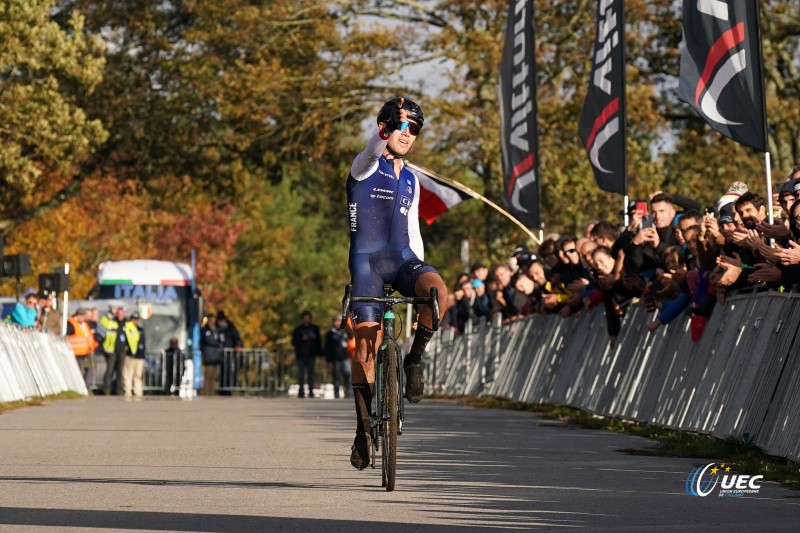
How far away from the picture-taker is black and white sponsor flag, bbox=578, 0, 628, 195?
72.6ft

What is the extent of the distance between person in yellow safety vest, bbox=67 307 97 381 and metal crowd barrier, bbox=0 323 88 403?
1267 mm

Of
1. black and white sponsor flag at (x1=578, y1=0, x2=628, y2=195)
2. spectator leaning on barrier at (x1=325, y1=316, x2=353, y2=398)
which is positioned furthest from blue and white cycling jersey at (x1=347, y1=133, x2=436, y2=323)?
spectator leaning on barrier at (x1=325, y1=316, x2=353, y2=398)

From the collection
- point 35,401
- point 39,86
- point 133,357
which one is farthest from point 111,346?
point 35,401

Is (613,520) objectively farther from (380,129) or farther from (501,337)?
(501,337)

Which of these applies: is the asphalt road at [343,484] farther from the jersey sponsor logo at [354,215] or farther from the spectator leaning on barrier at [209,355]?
the spectator leaning on barrier at [209,355]

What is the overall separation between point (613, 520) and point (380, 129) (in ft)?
9.65

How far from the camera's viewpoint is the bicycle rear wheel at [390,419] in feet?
34.0

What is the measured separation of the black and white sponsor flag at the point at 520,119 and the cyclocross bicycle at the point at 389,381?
49.3 feet

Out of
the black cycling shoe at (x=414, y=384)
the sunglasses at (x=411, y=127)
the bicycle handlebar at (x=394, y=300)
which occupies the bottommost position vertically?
the black cycling shoe at (x=414, y=384)

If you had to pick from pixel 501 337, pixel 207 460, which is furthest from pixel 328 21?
pixel 207 460

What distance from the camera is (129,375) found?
38.8 m

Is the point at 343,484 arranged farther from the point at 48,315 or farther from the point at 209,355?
the point at 209,355

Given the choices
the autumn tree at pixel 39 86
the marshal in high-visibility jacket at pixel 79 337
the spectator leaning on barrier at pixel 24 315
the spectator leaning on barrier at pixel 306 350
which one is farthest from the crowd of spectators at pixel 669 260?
the spectator leaning on barrier at pixel 306 350

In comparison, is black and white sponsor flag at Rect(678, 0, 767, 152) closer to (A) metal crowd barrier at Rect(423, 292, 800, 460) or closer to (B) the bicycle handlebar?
(A) metal crowd barrier at Rect(423, 292, 800, 460)
